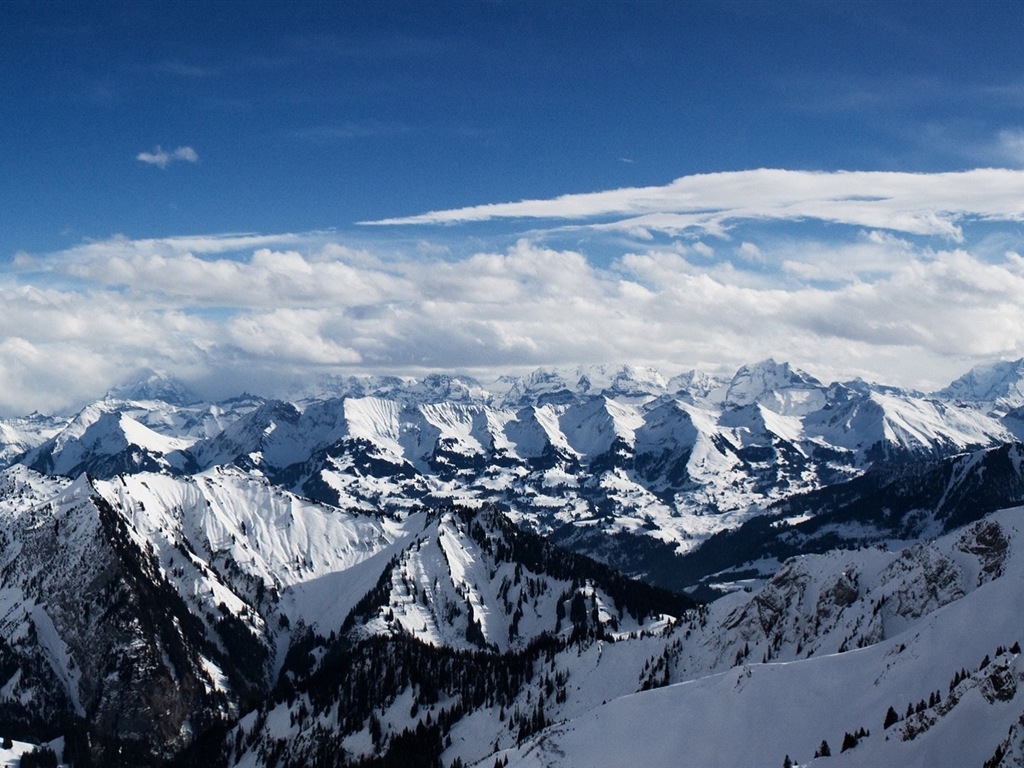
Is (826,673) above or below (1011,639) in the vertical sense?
below

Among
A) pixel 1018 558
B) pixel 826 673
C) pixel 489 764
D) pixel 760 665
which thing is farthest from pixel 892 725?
pixel 1018 558

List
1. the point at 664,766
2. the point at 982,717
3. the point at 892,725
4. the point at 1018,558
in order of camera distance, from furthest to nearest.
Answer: the point at 1018,558 → the point at 664,766 → the point at 892,725 → the point at 982,717

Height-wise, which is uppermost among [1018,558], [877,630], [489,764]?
[1018,558]

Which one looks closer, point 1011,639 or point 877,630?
→ point 1011,639

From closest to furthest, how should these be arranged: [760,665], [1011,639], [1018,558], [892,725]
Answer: [892,725], [1011,639], [760,665], [1018,558]

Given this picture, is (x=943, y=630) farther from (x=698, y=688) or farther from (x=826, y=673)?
(x=698, y=688)

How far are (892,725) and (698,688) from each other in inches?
2304

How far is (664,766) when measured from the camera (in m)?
146

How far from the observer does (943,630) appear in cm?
14350

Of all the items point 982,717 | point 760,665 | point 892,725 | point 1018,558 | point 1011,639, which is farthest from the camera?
point 1018,558

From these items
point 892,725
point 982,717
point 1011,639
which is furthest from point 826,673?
point 982,717

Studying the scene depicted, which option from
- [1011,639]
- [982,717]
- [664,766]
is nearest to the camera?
[982,717]

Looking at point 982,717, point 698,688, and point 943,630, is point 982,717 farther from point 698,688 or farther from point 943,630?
point 698,688

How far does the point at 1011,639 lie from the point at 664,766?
186 ft
